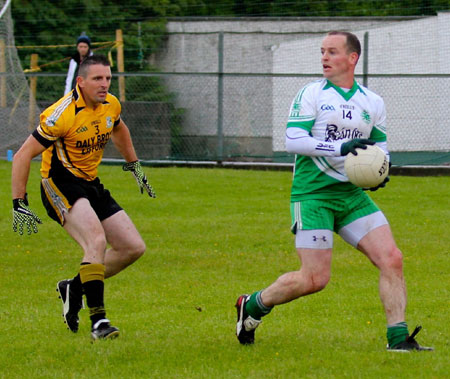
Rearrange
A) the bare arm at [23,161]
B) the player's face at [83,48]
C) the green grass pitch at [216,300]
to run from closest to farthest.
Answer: the green grass pitch at [216,300], the bare arm at [23,161], the player's face at [83,48]

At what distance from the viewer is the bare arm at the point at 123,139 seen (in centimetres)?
733

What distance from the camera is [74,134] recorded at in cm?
672

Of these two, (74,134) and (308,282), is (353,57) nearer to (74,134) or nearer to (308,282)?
(308,282)

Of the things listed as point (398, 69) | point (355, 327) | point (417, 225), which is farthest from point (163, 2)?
point (355, 327)

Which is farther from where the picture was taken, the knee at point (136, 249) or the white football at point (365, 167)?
the knee at point (136, 249)

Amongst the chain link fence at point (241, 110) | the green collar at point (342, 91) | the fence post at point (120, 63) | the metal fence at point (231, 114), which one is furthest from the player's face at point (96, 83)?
the fence post at point (120, 63)

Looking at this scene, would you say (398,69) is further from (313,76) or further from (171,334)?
(171,334)

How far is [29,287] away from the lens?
29.1 ft

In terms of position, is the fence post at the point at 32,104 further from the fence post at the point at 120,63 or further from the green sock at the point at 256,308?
the green sock at the point at 256,308

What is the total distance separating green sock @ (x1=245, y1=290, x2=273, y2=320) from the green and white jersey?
0.73 metres

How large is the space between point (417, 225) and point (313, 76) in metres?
6.46

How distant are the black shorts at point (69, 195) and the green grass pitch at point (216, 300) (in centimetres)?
90

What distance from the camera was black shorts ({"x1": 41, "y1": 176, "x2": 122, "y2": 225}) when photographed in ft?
22.1

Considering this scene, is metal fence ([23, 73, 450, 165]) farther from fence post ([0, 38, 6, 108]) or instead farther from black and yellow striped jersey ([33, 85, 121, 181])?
black and yellow striped jersey ([33, 85, 121, 181])
